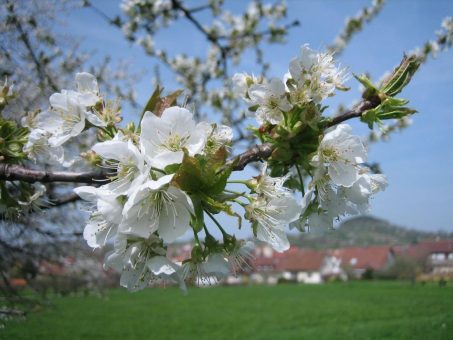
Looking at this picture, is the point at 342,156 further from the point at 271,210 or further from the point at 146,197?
the point at 146,197

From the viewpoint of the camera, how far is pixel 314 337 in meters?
11.2

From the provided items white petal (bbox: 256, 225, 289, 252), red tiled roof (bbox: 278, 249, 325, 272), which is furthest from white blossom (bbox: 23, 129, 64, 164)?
red tiled roof (bbox: 278, 249, 325, 272)

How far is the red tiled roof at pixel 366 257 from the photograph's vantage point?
55084 mm

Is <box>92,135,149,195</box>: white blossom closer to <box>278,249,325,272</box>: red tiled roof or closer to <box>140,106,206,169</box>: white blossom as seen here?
<box>140,106,206,169</box>: white blossom

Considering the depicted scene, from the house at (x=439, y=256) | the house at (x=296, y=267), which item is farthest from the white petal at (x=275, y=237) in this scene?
the house at (x=296, y=267)

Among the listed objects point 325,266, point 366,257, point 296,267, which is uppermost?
point 366,257

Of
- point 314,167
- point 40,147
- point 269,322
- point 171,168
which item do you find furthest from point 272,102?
Result: point 269,322

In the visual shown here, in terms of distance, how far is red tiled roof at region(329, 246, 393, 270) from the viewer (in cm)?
5508

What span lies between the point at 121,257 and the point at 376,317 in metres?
16.8

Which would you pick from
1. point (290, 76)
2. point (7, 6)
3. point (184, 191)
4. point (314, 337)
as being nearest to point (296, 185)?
point (290, 76)

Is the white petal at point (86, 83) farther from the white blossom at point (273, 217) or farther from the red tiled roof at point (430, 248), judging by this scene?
the red tiled roof at point (430, 248)

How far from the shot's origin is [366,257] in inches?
2258

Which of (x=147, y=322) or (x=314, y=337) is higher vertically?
(x=314, y=337)

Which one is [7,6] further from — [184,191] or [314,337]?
[314,337]
